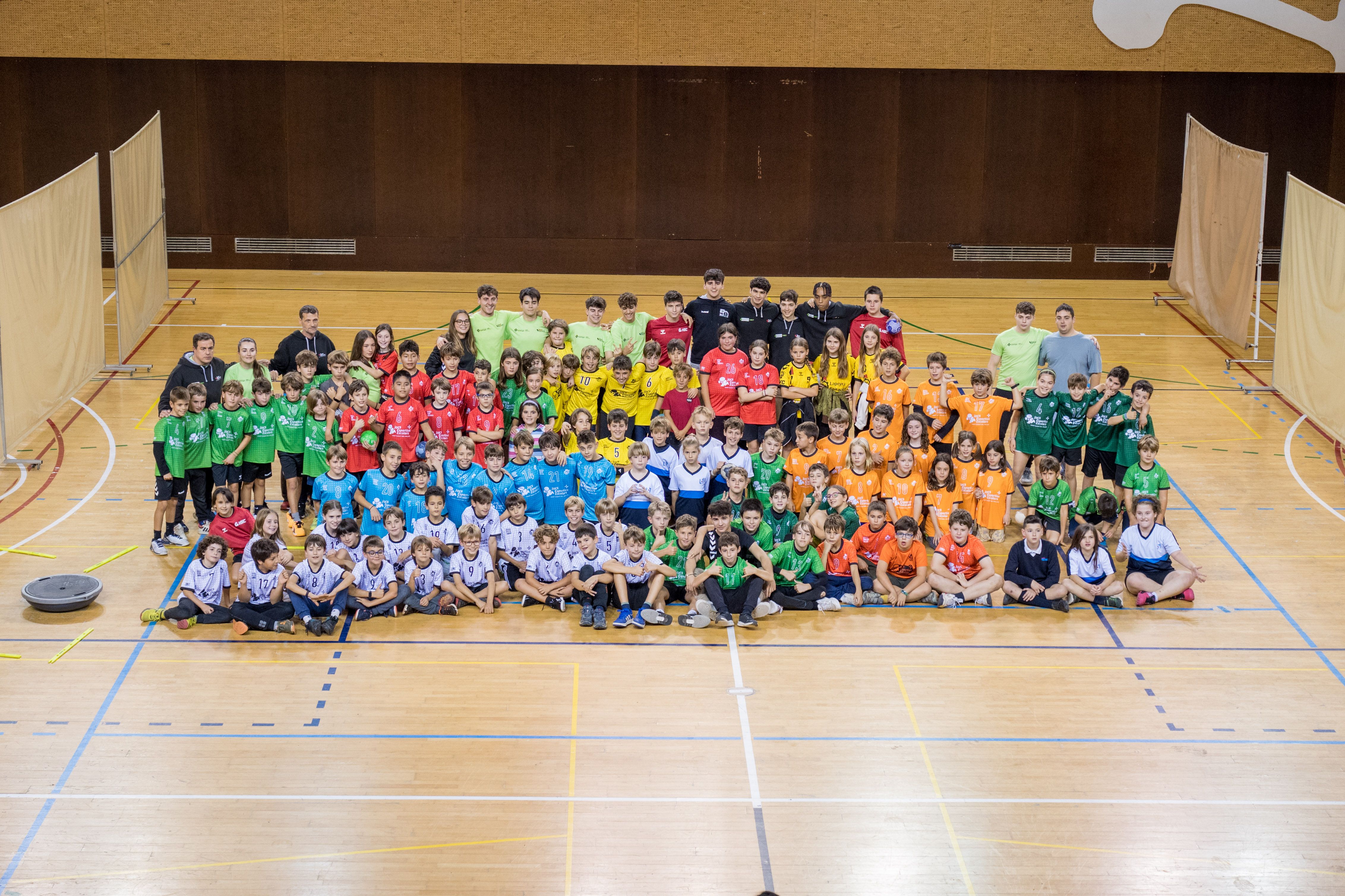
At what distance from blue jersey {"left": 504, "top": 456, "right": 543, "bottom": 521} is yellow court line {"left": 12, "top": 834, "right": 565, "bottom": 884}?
13.0 feet

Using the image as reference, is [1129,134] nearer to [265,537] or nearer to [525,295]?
[525,295]

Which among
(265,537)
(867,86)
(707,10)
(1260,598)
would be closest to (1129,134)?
(867,86)

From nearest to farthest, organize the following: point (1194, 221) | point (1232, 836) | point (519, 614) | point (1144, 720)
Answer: point (1232, 836)
point (1144, 720)
point (519, 614)
point (1194, 221)

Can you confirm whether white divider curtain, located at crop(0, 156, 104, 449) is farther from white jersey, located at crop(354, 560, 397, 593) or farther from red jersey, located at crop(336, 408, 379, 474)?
white jersey, located at crop(354, 560, 397, 593)

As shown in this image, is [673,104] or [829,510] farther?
[673,104]

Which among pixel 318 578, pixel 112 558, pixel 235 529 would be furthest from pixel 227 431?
pixel 318 578

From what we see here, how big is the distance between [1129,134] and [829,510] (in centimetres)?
1366

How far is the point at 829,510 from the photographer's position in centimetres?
1198

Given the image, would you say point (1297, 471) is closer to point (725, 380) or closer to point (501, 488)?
point (725, 380)

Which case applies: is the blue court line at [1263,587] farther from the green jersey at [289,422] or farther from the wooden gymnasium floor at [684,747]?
the green jersey at [289,422]

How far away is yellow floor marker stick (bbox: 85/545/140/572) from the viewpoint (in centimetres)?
1207

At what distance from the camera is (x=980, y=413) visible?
13133mm

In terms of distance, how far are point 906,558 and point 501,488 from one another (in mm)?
3590

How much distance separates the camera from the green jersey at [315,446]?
1266 centimetres
